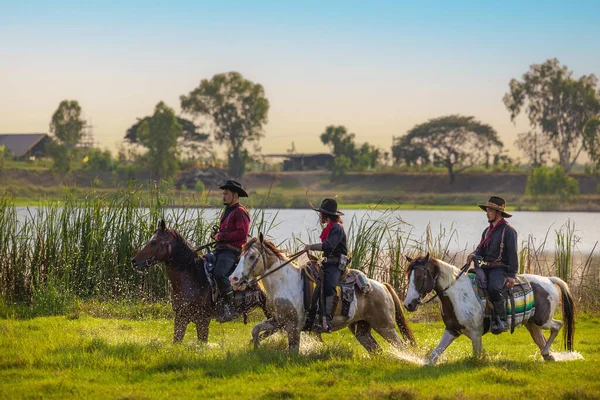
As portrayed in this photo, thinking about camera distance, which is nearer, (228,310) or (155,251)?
(155,251)

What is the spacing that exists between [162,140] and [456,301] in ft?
201

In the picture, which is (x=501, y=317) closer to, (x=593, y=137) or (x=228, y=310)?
(x=228, y=310)

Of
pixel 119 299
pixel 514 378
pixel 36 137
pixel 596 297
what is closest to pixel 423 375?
pixel 514 378

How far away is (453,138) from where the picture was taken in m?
74.9

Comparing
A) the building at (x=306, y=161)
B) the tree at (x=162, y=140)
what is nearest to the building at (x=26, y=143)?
the tree at (x=162, y=140)

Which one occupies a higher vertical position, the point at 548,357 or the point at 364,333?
the point at 364,333

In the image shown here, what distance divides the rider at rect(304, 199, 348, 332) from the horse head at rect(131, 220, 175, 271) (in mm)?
1871

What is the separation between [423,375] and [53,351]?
13.0ft

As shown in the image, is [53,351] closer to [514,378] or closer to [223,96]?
[514,378]

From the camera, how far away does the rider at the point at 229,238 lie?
9.38 meters

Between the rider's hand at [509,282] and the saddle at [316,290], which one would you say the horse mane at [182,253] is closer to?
the saddle at [316,290]

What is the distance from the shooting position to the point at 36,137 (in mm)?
81062

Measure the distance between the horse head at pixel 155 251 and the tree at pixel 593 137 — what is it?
60819 mm

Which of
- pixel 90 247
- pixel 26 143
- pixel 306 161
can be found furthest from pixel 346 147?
pixel 90 247
